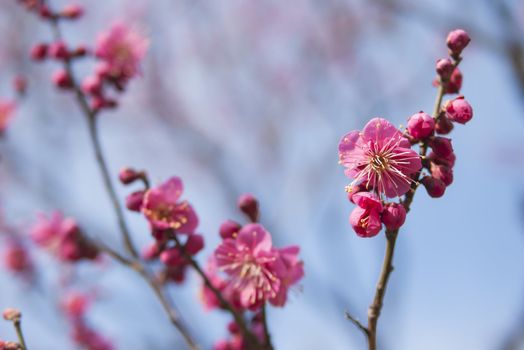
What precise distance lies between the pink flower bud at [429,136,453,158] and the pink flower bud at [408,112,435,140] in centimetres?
2

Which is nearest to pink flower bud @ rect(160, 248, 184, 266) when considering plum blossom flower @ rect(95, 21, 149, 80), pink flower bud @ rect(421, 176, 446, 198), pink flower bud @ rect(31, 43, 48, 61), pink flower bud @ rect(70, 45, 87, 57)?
pink flower bud @ rect(421, 176, 446, 198)

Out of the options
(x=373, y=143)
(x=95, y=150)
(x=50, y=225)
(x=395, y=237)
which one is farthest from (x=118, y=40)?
(x=395, y=237)

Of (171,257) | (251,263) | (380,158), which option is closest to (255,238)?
(251,263)

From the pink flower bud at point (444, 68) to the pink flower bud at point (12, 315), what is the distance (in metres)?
1.26

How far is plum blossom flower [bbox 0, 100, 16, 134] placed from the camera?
9.61 ft

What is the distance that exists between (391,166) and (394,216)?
0.47ft

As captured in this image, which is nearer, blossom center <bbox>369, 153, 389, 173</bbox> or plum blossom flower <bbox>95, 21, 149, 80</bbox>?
blossom center <bbox>369, 153, 389, 173</bbox>

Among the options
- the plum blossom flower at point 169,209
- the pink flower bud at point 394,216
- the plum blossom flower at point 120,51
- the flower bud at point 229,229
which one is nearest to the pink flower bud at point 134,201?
the plum blossom flower at point 169,209

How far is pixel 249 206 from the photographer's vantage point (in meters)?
1.74

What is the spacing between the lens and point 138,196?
1777mm

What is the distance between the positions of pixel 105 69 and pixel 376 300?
186cm

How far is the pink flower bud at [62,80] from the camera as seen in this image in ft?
8.85

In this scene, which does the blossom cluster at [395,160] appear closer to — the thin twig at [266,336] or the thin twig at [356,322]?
the thin twig at [356,322]

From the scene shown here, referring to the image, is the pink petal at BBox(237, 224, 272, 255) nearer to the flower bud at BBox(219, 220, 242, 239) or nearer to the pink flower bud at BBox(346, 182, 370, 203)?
the flower bud at BBox(219, 220, 242, 239)
